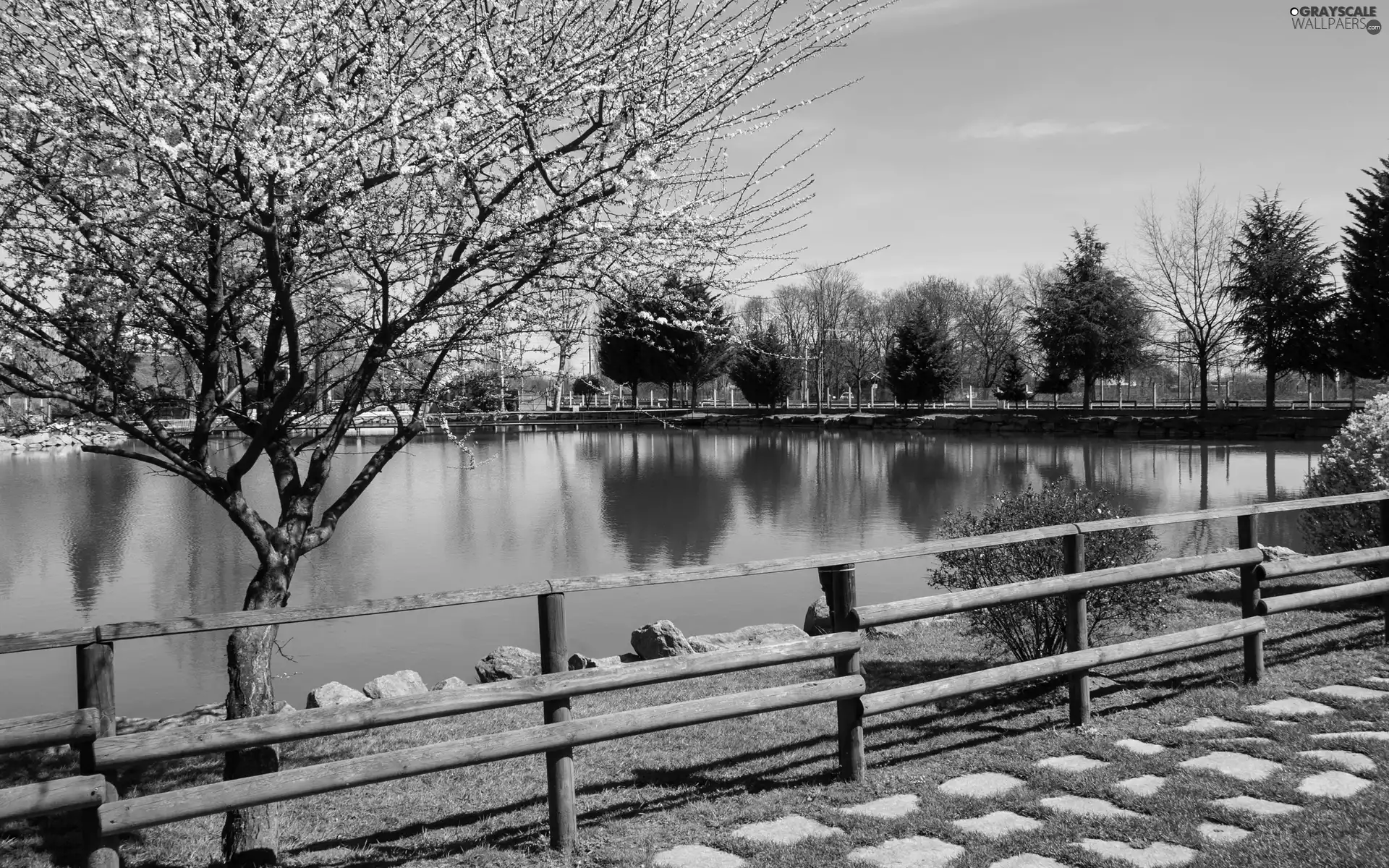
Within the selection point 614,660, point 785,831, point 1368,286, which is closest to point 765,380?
point 1368,286

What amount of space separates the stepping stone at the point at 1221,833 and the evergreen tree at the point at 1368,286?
40.4m

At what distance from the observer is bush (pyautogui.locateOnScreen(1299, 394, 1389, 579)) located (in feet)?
31.5

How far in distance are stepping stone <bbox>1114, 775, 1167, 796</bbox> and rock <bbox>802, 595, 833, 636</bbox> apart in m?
5.47

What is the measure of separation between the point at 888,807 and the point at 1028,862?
0.80 meters

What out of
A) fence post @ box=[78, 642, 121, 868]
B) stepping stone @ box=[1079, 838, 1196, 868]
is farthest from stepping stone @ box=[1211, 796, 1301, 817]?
fence post @ box=[78, 642, 121, 868]

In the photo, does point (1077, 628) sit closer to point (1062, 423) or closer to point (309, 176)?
point (309, 176)

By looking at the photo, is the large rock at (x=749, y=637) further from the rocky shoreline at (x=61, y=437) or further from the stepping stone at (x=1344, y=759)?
the rocky shoreline at (x=61, y=437)

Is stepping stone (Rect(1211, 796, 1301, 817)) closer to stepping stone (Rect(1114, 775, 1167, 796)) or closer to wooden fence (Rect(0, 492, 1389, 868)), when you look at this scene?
stepping stone (Rect(1114, 775, 1167, 796))

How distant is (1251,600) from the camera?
602 centimetres

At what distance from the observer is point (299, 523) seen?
4.90m

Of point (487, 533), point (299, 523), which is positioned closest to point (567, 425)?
point (487, 533)

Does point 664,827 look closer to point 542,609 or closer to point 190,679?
point 542,609

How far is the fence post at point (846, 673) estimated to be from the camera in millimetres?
4711

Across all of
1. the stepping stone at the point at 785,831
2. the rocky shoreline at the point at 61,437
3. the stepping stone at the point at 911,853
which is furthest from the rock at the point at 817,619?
the rocky shoreline at the point at 61,437
